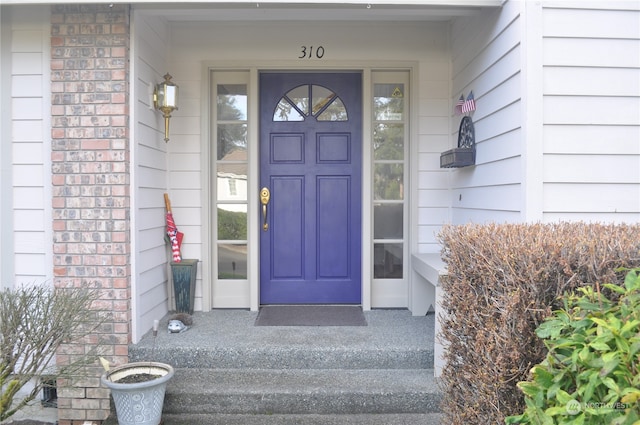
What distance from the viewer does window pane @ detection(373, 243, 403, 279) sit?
12.0 feet

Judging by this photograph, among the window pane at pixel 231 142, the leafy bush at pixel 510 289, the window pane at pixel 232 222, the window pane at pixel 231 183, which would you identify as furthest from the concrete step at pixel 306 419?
the window pane at pixel 231 142

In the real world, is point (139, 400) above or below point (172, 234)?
below

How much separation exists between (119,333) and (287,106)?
2.11 meters

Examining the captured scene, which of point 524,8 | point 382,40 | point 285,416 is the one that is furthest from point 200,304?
point 524,8

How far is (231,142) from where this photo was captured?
3609 mm

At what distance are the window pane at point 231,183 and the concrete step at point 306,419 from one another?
171cm

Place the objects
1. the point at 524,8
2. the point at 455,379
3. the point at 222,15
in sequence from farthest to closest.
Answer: the point at 222,15 → the point at 524,8 → the point at 455,379

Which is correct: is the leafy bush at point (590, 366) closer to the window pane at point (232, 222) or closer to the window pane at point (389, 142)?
the window pane at point (389, 142)

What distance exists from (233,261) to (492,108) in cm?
228

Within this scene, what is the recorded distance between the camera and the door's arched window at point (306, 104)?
11.9 ft

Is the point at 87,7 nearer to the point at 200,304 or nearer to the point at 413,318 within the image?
the point at 200,304

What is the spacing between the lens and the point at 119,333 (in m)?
2.72

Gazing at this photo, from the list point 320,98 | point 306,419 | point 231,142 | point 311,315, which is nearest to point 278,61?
point 320,98

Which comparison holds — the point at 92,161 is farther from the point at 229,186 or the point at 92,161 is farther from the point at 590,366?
the point at 590,366
